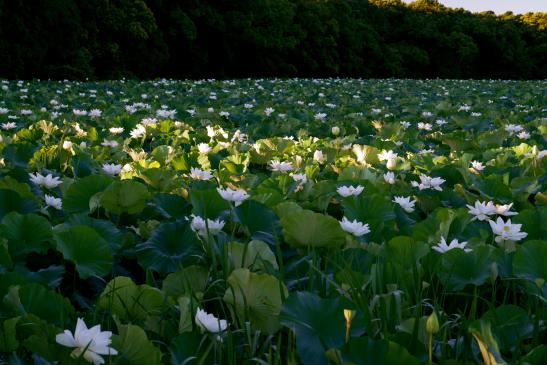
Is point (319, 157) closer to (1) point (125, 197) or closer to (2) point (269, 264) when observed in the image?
(1) point (125, 197)

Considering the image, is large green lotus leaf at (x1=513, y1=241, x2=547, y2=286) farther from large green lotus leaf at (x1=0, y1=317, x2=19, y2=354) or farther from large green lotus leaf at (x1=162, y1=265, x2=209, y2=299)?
large green lotus leaf at (x1=0, y1=317, x2=19, y2=354)

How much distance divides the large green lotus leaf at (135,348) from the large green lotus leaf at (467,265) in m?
0.58

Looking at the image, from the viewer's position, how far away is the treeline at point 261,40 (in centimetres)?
1062

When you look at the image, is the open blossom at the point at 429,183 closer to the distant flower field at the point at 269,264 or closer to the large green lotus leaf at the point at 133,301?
the distant flower field at the point at 269,264

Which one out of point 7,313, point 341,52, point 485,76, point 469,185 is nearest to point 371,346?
point 7,313

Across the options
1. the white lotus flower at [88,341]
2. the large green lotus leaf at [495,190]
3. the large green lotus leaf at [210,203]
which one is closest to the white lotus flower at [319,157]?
the large green lotus leaf at [495,190]

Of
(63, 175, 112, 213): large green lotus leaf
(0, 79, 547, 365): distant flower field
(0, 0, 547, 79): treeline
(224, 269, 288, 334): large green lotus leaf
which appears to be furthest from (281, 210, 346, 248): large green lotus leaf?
(0, 0, 547, 79): treeline

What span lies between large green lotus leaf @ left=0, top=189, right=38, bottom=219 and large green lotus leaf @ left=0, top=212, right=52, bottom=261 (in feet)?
0.64

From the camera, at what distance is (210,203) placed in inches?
59.6

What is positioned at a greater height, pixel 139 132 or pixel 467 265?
pixel 467 265

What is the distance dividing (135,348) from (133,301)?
0.19 m

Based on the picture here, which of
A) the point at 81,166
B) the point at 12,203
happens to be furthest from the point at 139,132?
the point at 12,203

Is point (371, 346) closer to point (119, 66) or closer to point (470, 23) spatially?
point (119, 66)

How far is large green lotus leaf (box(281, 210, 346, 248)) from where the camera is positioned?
1289 millimetres
